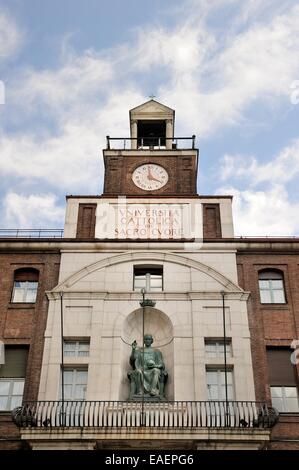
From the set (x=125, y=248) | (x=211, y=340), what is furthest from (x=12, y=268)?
(x=211, y=340)

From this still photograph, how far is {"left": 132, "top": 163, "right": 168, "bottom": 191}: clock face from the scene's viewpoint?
28.0 m

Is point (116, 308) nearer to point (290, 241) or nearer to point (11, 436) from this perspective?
point (11, 436)

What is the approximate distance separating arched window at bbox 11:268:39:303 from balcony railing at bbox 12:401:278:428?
4.59 metres

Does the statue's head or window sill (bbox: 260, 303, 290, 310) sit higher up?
window sill (bbox: 260, 303, 290, 310)

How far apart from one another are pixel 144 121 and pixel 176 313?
12656 millimetres

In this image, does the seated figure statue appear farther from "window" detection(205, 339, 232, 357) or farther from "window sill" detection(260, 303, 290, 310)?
"window sill" detection(260, 303, 290, 310)

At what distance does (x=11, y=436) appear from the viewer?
2023 cm

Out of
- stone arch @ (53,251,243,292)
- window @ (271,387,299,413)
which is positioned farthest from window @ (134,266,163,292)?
window @ (271,387,299,413)

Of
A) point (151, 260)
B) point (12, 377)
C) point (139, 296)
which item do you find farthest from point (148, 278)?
point (12, 377)

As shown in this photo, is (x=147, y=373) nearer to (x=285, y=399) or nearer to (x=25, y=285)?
(x=285, y=399)
